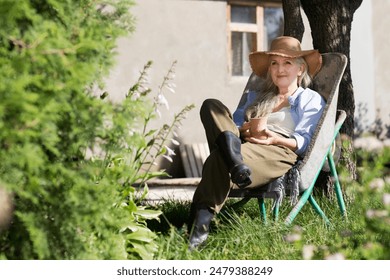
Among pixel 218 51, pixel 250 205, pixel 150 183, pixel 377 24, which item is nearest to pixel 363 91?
pixel 377 24

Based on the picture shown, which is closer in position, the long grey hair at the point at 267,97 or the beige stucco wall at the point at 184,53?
the long grey hair at the point at 267,97

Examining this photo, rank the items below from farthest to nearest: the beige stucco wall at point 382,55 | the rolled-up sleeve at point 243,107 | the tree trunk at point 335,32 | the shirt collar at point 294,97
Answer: the beige stucco wall at point 382,55 → the tree trunk at point 335,32 → the rolled-up sleeve at point 243,107 → the shirt collar at point 294,97

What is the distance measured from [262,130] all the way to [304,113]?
375 millimetres

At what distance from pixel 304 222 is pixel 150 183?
17.3ft

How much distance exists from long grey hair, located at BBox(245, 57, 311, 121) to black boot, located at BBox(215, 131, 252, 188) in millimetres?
781

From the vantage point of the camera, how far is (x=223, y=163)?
16.4 feet

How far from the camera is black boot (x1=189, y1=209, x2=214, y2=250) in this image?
490 centimetres

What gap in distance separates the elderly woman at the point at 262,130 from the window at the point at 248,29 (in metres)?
6.42

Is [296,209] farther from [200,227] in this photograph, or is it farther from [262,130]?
[200,227]

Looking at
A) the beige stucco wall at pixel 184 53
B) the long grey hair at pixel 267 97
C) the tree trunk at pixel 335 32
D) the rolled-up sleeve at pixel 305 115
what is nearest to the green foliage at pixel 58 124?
the rolled-up sleeve at pixel 305 115

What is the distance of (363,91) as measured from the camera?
13266mm

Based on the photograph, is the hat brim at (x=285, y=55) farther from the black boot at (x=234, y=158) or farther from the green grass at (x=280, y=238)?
the green grass at (x=280, y=238)

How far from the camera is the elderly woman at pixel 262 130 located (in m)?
4.96

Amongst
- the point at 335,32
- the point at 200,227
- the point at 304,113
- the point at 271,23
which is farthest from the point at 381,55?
the point at 200,227
